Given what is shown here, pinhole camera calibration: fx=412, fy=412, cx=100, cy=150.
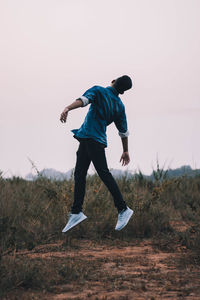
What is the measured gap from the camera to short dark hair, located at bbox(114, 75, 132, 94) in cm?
563

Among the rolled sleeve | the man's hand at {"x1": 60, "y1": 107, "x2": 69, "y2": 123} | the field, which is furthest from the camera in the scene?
the rolled sleeve

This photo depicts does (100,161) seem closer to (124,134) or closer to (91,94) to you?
(124,134)

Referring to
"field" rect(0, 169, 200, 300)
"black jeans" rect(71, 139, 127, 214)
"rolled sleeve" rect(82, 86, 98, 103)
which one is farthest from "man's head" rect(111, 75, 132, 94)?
"field" rect(0, 169, 200, 300)

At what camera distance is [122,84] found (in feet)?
18.5

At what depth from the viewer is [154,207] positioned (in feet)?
23.0

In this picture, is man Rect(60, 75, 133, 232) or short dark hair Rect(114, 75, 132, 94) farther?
short dark hair Rect(114, 75, 132, 94)

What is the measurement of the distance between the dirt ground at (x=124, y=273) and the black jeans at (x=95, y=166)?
24.5 inches

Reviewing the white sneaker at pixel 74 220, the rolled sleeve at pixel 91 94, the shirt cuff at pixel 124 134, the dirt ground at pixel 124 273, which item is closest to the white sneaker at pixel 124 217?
the dirt ground at pixel 124 273

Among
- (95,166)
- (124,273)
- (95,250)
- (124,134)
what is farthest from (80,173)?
(124,273)

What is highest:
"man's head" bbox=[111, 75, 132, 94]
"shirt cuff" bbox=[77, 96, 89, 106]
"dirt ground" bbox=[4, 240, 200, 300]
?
"man's head" bbox=[111, 75, 132, 94]

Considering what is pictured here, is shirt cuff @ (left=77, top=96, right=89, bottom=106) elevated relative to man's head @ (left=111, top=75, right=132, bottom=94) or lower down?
lower down

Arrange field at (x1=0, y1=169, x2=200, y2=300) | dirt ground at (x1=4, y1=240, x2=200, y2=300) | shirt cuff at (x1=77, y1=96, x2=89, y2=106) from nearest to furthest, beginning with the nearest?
dirt ground at (x1=4, y1=240, x2=200, y2=300), field at (x1=0, y1=169, x2=200, y2=300), shirt cuff at (x1=77, y1=96, x2=89, y2=106)

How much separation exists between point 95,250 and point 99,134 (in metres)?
1.51

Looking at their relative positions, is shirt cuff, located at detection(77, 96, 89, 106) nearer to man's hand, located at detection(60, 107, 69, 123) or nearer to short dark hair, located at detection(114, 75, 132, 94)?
man's hand, located at detection(60, 107, 69, 123)
